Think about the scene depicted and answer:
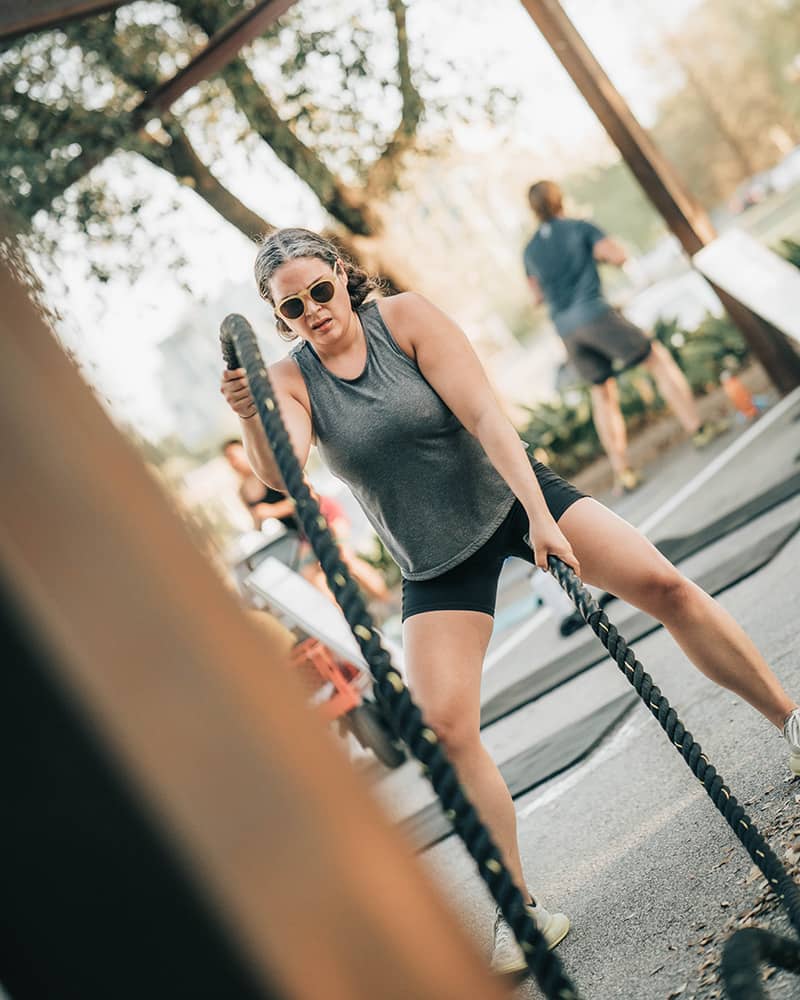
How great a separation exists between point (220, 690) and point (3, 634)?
178 mm

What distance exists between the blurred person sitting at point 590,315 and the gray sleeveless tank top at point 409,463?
5.62m

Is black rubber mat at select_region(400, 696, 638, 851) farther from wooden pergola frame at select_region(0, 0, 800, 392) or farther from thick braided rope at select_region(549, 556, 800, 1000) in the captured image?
wooden pergola frame at select_region(0, 0, 800, 392)

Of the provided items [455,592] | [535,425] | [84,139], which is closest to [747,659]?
[455,592]

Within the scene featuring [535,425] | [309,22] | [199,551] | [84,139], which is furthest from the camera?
[535,425]

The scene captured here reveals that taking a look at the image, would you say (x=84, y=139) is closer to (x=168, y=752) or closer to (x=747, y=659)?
(x=747, y=659)

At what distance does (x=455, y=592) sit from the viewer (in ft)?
9.95

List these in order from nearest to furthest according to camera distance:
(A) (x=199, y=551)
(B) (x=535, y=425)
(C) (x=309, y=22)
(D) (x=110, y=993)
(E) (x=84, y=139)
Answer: (D) (x=110, y=993) → (A) (x=199, y=551) → (E) (x=84, y=139) → (C) (x=309, y=22) → (B) (x=535, y=425)

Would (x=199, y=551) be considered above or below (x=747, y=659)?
above

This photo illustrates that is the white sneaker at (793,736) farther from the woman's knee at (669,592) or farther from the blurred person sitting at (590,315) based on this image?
the blurred person sitting at (590,315)

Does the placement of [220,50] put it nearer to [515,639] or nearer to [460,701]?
[515,639]

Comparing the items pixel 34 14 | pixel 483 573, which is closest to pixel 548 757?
pixel 483 573

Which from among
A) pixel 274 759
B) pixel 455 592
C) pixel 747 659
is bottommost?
pixel 747 659

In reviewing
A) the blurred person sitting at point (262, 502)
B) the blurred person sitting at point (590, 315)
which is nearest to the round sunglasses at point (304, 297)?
the blurred person sitting at point (262, 502)

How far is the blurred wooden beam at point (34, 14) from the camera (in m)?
5.52
